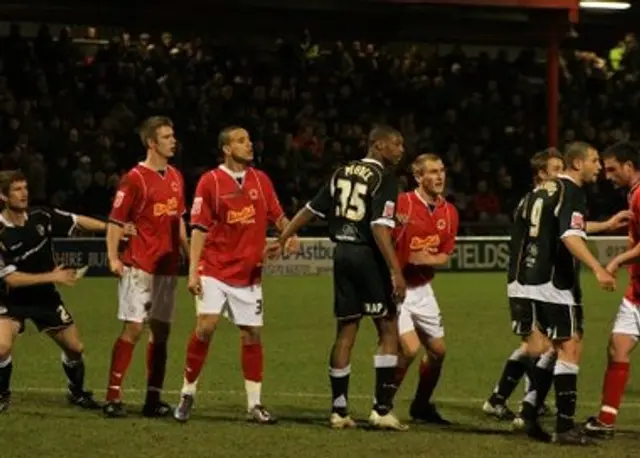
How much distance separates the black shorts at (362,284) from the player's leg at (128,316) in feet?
4.79

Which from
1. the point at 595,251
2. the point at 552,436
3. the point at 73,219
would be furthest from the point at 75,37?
the point at 552,436

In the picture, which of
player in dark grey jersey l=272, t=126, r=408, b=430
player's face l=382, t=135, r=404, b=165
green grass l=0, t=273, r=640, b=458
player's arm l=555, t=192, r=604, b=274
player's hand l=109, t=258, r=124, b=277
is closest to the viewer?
green grass l=0, t=273, r=640, b=458

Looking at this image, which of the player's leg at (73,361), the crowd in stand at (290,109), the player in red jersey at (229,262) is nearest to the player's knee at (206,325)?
the player in red jersey at (229,262)

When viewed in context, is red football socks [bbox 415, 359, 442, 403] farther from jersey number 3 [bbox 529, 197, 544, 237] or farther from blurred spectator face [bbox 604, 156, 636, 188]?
blurred spectator face [bbox 604, 156, 636, 188]

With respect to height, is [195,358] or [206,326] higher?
[206,326]

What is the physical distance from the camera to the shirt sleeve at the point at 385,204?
9.33 meters

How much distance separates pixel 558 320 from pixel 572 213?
2.32 ft

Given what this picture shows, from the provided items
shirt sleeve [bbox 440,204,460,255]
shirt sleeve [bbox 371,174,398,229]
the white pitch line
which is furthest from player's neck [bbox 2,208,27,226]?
shirt sleeve [bbox 440,204,460,255]

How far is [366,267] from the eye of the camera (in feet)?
31.0

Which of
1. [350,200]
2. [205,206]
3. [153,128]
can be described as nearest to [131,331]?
[205,206]

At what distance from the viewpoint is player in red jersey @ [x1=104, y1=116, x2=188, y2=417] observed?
995 centimetres

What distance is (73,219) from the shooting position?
1038 centimetres

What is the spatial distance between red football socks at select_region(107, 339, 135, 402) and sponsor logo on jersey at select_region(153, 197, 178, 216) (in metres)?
0.97

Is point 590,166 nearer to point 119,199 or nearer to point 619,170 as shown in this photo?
point 619,170
